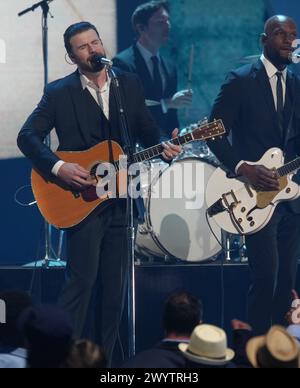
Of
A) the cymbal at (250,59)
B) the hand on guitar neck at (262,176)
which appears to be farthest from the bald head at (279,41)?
the cymbal at (250,59)

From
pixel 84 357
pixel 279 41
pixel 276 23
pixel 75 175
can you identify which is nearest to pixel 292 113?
pixel 279 41

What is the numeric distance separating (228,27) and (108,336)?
14.0 feet

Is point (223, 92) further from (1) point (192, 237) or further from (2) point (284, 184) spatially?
(1) point (192, 237)

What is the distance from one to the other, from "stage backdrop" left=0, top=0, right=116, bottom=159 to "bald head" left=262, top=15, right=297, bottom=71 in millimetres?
3023

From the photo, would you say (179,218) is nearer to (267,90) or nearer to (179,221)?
(179,221)

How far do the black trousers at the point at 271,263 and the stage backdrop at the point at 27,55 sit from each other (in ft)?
11.8

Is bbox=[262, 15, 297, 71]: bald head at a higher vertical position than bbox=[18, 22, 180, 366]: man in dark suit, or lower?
higher

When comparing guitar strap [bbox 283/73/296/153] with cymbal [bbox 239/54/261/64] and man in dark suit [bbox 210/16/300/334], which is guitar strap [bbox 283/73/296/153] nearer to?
man in dark suit [bbox 210/16/300/334]

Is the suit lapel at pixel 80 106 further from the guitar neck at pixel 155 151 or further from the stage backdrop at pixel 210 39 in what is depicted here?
the stage backdrop at pixel 210 39

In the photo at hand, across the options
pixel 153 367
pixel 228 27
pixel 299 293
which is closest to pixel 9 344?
pixel 153 367

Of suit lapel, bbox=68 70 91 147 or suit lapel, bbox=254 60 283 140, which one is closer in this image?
suit lapel, bbox=68 70 91 147

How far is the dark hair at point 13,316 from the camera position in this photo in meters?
5.02

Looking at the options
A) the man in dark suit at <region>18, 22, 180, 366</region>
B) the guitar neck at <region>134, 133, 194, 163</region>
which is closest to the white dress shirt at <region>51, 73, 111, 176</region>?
the man in dark suit at <region>18, 22, 180, 366</region>

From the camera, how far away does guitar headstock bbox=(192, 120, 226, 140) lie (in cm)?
685
